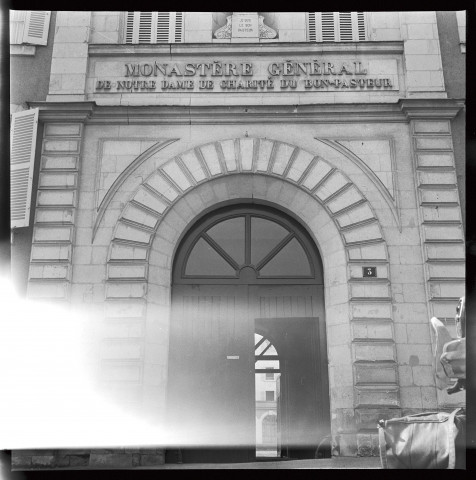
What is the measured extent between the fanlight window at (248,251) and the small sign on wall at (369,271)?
88 cm

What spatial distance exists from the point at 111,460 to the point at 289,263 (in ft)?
12.5

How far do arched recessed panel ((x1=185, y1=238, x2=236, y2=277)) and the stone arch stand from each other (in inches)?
14.4

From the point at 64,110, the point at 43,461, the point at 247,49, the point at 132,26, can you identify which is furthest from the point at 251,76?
the point at 43,461

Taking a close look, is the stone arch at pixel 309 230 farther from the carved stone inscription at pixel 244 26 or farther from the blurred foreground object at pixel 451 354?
the carved stone inscription at pixel 244 26

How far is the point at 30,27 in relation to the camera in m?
10.0

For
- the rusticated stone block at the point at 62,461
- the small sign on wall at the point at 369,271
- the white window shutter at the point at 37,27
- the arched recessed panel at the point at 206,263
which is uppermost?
the white window shutter at the point at 37,27

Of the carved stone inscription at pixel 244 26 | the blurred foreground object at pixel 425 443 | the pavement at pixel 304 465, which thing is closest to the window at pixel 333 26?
the carved stone inscription at pixel 244 26

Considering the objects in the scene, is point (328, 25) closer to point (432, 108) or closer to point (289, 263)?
point (432, 108)

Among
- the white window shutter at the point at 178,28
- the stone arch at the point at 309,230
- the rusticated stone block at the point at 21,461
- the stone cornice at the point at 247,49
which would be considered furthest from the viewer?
the white window shutter at the point at 178,28

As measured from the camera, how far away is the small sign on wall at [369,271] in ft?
29.4

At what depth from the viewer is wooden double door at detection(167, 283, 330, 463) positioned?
8.87m

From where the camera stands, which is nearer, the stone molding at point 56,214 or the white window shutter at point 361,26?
the stone molding at point 56,214

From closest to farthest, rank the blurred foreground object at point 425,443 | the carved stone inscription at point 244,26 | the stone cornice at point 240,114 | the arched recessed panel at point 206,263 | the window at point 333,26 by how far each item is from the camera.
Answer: the blurred foreground object at point 425,443, the arched recessed panel at point 206,263, the stone cornice at point 240,114, the carved stone inscription at point 244,26, the window at point 333,26
